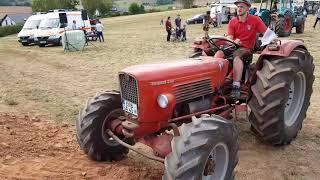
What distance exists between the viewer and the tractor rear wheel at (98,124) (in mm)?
5812

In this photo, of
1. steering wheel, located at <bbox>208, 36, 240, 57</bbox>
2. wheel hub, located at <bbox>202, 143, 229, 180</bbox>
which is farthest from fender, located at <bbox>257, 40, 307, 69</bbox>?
wheel hub, located at <bbox>202, 143, 229, 180</bbox>

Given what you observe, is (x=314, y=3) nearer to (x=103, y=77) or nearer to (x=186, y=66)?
(x=103, y=77)

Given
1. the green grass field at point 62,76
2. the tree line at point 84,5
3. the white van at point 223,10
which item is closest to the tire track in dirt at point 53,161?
the green grass field at point 62,76

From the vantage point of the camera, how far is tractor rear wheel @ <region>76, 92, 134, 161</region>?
5.81 m

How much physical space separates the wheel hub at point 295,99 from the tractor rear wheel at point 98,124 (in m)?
2.75

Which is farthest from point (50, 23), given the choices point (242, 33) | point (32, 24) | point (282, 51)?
point (282, 51)

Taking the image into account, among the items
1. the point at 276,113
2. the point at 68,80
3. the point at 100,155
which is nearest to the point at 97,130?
the point at 100,155

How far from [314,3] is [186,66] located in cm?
4961

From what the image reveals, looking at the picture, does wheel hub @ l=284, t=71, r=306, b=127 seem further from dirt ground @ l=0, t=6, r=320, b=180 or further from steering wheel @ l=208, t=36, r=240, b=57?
steering wheel @ l=208, t=36, r=240, b=57

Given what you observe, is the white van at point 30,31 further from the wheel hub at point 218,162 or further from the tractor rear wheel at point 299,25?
the wheel hub at point 218,162

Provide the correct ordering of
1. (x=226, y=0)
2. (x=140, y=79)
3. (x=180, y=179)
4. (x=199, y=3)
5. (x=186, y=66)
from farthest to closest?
(x=199, y=3) → (x=226, y=0) → (x=186, y=66) → (x=140, y=79) → (x=180, y=179)

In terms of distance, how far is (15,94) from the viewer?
36.6 feet

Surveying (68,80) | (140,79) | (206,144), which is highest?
(140,79)

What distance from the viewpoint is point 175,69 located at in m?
5.42
